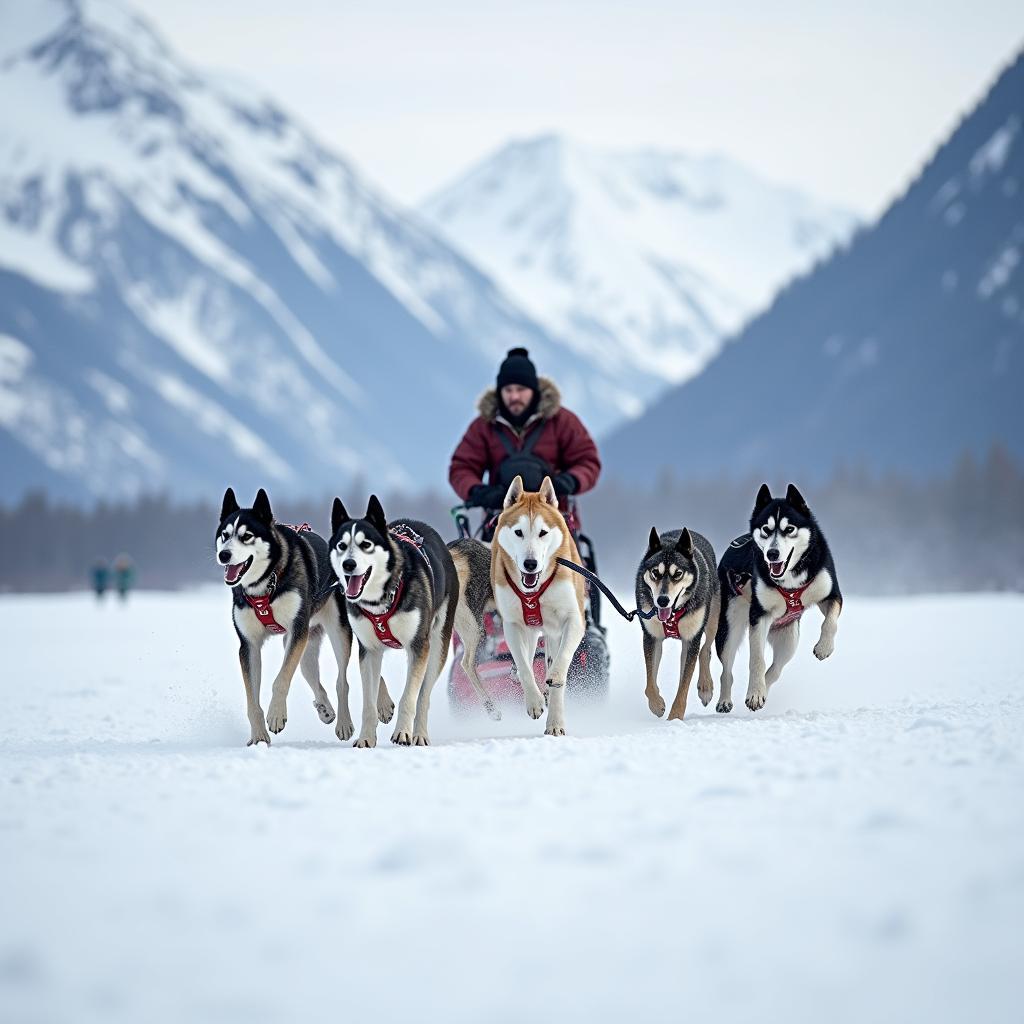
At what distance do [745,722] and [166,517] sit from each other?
310ft

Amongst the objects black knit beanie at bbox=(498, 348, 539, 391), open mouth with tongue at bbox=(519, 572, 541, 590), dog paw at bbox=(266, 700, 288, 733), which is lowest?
dog paw at bbox=(266, 700, 288, 733)

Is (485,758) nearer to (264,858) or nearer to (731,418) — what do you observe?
(264,858)

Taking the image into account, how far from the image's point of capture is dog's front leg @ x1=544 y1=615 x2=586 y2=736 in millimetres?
7039

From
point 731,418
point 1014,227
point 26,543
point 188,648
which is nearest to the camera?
point 188,648

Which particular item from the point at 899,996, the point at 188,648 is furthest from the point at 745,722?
the point at 188,648

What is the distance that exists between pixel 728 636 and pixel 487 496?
171cm

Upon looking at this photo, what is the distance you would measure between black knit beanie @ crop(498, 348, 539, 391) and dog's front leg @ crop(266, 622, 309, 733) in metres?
2.49

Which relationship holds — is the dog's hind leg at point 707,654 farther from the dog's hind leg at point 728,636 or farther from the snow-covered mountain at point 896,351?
the snow-covered mountain at point 896,351

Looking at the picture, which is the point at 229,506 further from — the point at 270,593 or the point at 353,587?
the point at 353,587

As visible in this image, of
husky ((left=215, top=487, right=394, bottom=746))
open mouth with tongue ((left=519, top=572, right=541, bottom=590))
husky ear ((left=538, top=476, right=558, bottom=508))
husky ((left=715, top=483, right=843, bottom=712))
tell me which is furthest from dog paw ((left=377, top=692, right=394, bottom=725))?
husky ((left=715, top=483, right=843, bottom=712))

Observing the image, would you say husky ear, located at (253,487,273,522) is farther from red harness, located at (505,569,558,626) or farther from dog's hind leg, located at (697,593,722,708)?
dog's hind leg, located at (697,593,722,708)

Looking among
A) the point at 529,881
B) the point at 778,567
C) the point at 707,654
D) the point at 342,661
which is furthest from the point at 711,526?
the point at 529,881

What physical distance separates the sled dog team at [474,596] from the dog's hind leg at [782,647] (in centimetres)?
4

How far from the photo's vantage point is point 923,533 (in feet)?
221
